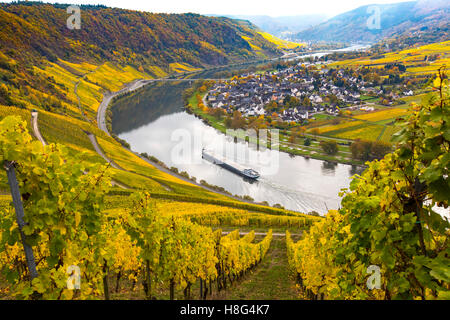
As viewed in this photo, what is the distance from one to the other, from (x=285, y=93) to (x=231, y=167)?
65.1 m

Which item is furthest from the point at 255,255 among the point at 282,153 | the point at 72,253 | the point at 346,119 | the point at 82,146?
the point at 346,119

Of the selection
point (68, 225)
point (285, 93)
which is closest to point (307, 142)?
point (285, 93)

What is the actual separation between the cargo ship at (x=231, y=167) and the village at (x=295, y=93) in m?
29.9

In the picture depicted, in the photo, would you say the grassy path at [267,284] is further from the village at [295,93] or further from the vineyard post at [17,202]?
the village at [295,93]

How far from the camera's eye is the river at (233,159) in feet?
135

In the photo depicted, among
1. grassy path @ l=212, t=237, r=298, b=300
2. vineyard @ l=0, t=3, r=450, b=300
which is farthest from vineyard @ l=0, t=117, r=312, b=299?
grassy path @ l=212, t=237, r=298, b=300

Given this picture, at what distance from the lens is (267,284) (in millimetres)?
15648

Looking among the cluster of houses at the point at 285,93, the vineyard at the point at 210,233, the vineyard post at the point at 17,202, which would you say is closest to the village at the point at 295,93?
the cluster of houses at the point at 285,93

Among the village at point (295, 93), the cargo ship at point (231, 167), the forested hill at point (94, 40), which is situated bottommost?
the cargo ship at point (231, 167)

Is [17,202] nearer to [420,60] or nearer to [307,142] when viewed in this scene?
[307,142]

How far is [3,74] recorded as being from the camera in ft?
227

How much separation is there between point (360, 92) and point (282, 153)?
5789 cm

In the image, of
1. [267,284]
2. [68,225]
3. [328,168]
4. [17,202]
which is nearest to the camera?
[17,202]
